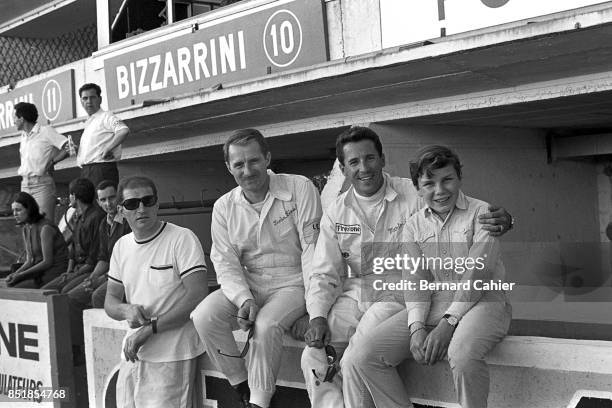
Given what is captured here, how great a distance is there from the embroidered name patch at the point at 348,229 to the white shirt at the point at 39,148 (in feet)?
17.3

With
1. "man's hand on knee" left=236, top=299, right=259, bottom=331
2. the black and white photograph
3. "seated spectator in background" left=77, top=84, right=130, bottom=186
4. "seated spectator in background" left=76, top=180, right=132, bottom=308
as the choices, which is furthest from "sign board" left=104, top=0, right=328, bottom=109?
"man's hand on knee" left=236, top=299, right=259, bottom=331

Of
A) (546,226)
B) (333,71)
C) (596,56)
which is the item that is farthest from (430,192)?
(546,226)

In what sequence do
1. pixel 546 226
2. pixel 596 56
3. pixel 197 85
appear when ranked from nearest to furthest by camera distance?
1. pixel 596 56
2. pixel 546 226
3. pixel 197 85

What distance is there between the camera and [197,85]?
7.65 metres

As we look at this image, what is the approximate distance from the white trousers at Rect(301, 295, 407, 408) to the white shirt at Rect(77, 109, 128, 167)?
4.24m

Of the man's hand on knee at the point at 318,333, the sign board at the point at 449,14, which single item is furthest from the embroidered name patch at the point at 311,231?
the sign board at the point at 449,14

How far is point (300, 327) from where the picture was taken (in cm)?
414

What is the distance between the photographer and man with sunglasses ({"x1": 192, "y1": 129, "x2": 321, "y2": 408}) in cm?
418

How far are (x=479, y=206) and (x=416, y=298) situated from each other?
453 mm

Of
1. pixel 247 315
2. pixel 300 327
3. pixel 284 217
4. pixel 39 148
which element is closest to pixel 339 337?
pixel 300 327

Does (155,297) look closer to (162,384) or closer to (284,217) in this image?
(162,384)

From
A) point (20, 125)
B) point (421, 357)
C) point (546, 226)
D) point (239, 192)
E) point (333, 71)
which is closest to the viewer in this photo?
point (421, 357)

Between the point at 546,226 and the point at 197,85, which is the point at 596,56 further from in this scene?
the point at 197,85

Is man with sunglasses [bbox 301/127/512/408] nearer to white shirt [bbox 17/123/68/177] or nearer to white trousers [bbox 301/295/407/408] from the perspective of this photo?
white trousers [bbox 301/295/407/408]
